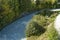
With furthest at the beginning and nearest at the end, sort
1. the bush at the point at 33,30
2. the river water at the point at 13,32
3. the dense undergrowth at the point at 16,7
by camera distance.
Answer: the dense undergrowth at the point at 16,7 < the river water at the point at 13,32 < the bush at the point at 33,30

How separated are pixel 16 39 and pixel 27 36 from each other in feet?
2.66

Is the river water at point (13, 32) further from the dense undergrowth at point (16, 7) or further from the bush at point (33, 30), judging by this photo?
the dense undergrowth at point (16, 7)

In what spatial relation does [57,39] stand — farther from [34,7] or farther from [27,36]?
[34,7]

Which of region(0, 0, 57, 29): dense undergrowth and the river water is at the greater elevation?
region(0, 0, 57, 29): dense undergrowth

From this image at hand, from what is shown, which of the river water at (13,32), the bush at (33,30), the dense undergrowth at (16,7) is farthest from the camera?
the dense undergrowth at (16,7)

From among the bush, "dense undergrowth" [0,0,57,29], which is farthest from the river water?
"dense undergrowth" [0,0,57,29]

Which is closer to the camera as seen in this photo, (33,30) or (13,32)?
(33,30)

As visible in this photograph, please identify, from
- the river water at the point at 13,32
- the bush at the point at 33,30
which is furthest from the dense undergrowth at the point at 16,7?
the bush at the point at 33,30

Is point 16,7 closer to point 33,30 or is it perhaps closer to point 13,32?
point 13,32

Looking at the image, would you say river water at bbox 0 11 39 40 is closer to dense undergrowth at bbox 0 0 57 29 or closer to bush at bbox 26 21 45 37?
bush at bbox 26 21 45 37

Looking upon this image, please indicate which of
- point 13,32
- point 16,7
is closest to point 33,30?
point 13,32

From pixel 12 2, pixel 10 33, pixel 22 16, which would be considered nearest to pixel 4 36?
pixel 10 33

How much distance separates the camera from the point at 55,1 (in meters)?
32.0

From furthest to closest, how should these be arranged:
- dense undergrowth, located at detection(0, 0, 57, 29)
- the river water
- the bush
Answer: dense undergrowth, located at detection(0, 0, 57, 29) → the river water → the bush
